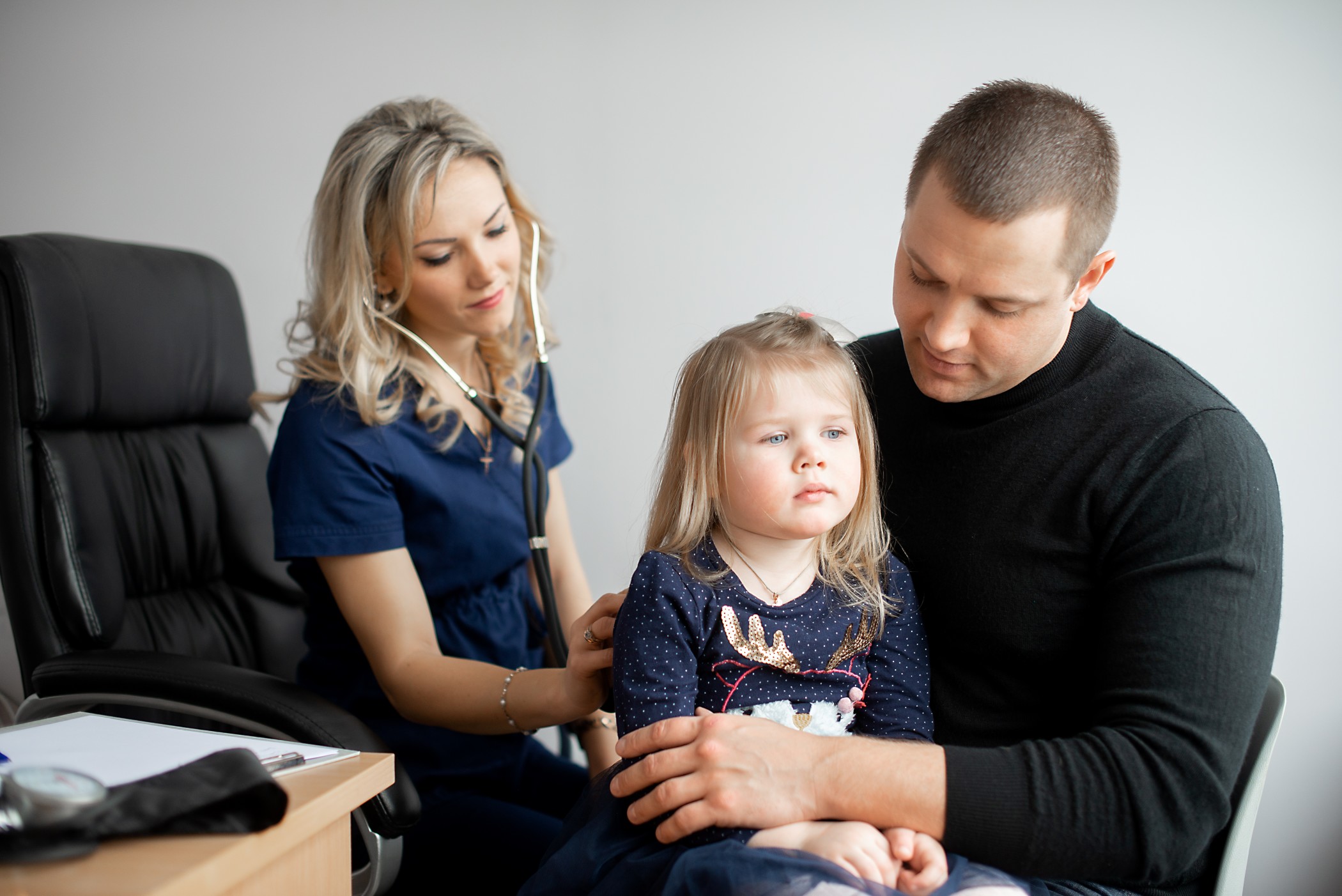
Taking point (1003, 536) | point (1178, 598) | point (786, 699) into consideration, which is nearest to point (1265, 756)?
point (1178, 598)

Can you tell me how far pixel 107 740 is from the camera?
2.94 feet

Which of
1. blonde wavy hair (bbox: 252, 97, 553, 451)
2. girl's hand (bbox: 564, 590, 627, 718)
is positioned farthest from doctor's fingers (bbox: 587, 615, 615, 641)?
blonde wavy hair (bbox: 252, 97, 553, 451)

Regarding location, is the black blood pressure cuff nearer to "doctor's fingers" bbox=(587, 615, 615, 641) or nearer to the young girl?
the young girl

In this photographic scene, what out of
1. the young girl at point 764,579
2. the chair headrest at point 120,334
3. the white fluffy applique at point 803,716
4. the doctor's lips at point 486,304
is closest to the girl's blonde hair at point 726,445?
the young girl at point 764,579

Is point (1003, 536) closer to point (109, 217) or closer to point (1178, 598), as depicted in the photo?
point (1178, 598)

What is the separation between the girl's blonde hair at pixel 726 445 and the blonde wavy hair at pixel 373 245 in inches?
17.2

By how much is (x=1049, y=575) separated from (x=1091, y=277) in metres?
0.33

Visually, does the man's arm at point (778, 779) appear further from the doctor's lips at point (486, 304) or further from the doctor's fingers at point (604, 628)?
the doctor's lips at point (486, 304)

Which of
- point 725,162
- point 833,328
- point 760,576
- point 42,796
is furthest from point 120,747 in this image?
point 725,162

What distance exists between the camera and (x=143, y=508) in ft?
4.92

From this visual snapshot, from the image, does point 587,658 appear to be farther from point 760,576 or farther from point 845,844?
point 845,844

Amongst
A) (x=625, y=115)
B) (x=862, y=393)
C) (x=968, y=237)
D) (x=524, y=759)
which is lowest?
(x=524, y=759)

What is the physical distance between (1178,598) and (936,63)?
1181 millimetres

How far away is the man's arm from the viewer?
2.84ft
